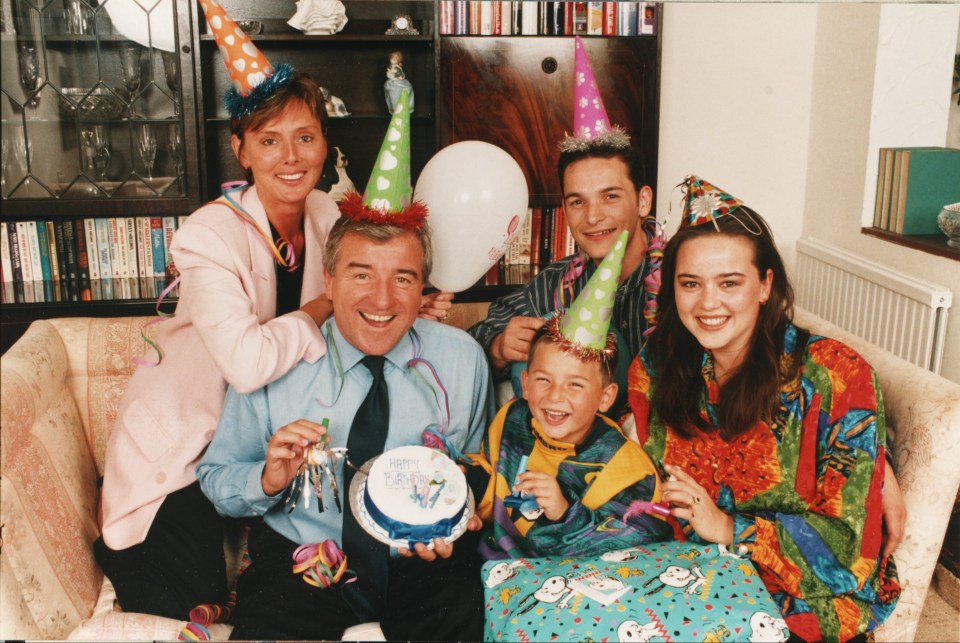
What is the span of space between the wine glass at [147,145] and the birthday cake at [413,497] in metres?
1.76

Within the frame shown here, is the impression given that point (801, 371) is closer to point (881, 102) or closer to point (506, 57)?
point (881, 102)

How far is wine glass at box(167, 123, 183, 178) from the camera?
2771 mm

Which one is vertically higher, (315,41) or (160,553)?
(315,41)

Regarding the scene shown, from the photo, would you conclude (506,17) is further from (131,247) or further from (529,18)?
(131,247)

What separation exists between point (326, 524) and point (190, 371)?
0.44 metres

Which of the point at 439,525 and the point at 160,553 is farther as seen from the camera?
the point at 160,553

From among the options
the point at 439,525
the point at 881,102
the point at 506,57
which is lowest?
the point at 439,525

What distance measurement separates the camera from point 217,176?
2986 mm

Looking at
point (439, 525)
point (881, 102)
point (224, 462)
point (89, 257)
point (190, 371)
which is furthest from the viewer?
point (89, 257)

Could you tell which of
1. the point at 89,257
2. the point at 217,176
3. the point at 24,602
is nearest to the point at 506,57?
the point at 217,176

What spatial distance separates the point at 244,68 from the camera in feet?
5.63

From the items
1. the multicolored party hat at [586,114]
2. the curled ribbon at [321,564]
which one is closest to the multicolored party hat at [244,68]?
the multicolored party hat at [586,114]

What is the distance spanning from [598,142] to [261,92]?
30.8 inches

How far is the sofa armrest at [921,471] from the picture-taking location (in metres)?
1.49
